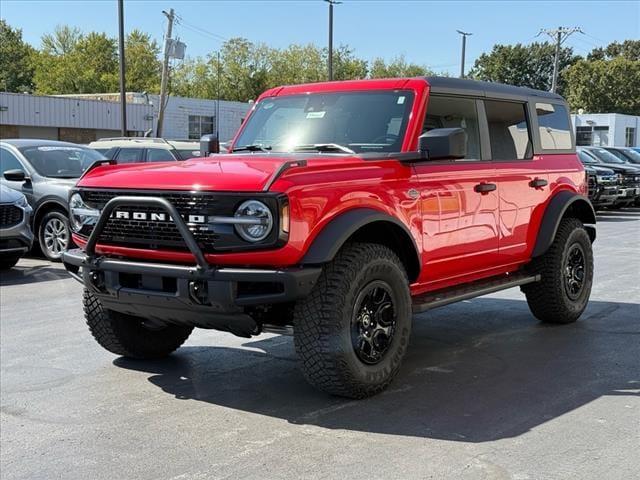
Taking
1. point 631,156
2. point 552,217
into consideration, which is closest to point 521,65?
point 631,156

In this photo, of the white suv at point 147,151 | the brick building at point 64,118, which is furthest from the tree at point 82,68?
the white suv at point 147,151

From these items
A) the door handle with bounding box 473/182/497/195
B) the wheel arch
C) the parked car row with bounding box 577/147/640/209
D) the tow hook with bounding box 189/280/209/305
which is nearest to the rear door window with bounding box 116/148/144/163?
the wheel arch

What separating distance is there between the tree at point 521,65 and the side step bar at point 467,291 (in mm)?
99992

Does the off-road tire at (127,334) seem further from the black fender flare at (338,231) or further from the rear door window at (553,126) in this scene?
the rear door window at (553,126)

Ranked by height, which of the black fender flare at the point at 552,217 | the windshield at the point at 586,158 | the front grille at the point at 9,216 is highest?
the windshield at the point at 586,158

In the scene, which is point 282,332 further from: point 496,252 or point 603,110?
point 603,110

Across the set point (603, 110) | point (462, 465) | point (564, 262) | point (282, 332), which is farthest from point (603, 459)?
point (603, 110)

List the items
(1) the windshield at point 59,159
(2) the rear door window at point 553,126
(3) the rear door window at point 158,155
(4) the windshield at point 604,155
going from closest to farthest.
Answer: (2) the rear door window at point 553,126 → (1) the windshield at point 59,159 → (3) the rear door window at point 158,155 → (4) the windshield at point 604,155

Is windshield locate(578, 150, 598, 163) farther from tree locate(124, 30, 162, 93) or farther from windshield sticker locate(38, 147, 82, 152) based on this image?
tree locate(124, 30, 162, 93)

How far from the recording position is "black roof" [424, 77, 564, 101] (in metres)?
6.02

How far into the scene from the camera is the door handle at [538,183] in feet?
22.1

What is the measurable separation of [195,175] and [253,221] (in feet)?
1.69

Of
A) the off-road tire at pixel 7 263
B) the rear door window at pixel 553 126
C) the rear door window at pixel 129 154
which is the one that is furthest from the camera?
the rear door window at pixel 129 154

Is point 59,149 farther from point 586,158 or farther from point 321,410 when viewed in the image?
point 586,158
